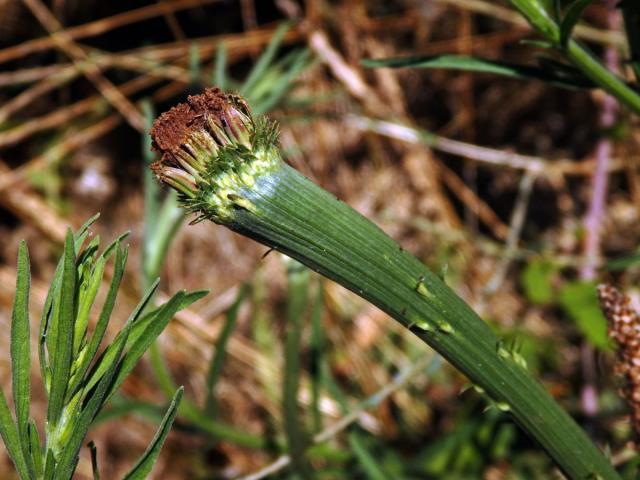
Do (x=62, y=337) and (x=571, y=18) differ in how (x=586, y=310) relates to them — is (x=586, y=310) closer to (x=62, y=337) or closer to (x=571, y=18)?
(x=571, y=18)

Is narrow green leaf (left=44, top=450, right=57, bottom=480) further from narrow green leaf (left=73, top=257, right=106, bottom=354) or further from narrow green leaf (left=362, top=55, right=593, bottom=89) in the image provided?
narrow green leaf (left=362, top=55, right=593, bottom=89)

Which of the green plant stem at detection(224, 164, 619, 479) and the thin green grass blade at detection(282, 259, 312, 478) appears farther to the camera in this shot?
the thin green grass blade at detection(282, 259, 312, 478)

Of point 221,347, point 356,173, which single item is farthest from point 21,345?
point 356,173

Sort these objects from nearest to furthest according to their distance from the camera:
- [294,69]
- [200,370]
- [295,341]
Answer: [295,341], [294,69], [200,370]

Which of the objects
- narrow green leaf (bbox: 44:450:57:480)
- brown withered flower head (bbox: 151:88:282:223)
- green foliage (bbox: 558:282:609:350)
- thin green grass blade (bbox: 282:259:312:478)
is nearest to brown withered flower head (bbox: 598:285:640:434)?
brown withered flower head (bbox: 151:88:282:223)

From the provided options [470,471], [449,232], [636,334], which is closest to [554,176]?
[449,232]

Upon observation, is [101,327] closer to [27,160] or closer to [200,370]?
[200,370]

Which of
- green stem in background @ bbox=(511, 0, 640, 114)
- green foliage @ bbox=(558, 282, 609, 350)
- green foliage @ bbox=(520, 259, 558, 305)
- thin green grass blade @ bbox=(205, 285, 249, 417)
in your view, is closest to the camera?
green stem in background @ bbox=(511, 0, 640, 114)
